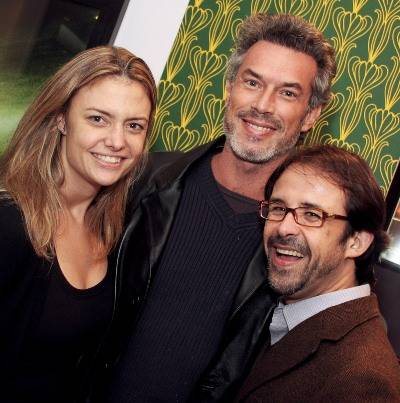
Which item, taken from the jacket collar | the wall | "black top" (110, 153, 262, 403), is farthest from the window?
the jacket collar

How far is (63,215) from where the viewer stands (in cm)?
208

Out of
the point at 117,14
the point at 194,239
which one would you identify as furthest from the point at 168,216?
the point at 117,14

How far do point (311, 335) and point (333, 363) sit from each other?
17 centimetres

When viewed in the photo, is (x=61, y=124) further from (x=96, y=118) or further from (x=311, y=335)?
(x=311, y=335)

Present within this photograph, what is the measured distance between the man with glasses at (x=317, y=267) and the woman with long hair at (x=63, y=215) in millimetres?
609

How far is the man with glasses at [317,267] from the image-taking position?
174cm

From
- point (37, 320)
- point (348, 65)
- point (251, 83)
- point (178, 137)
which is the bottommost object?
point (37, 320)

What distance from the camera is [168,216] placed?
2.40m

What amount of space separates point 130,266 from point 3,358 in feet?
2.15

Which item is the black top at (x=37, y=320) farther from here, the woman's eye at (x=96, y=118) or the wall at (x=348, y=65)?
the wall at (x=348, y=65)


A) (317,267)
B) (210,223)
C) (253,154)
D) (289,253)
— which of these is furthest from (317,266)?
(253,154)

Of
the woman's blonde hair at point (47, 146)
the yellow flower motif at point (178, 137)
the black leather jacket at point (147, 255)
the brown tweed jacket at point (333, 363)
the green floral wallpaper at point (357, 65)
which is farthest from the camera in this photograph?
the yellow flower motif at point (178, 137)

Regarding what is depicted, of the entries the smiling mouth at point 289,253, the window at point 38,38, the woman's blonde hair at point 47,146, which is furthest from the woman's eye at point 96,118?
the window at point 38,38

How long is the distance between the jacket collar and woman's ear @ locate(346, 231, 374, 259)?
0.19 meters
